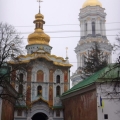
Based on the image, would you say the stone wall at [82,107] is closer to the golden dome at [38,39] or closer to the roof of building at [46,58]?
the roof of building at [46,58]

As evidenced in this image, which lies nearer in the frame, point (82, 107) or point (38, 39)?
point (82, 107)

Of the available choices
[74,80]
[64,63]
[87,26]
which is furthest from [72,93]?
[87,26]

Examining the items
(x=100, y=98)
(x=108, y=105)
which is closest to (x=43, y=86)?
(x=100, y=98)

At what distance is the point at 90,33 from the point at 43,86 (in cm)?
2645

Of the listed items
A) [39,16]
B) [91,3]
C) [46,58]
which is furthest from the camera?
[91,3]

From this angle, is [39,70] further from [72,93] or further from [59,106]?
[72,93]

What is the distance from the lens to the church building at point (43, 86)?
127 feet

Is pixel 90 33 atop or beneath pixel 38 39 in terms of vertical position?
atop

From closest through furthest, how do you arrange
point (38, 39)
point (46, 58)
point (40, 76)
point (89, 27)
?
point (40, 76), point (46, 58), point (38, 39), point (89, 27)

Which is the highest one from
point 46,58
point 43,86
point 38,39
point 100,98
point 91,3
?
point 91,3

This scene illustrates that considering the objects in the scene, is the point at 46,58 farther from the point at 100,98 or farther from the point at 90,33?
the point at 90,33

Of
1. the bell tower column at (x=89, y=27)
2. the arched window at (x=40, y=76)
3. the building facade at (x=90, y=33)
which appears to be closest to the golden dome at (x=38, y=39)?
the arched window at (x=40, y=76)

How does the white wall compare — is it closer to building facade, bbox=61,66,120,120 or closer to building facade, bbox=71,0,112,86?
building facade, bbox=61,66,120,120

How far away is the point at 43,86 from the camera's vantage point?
40344 millimetres
